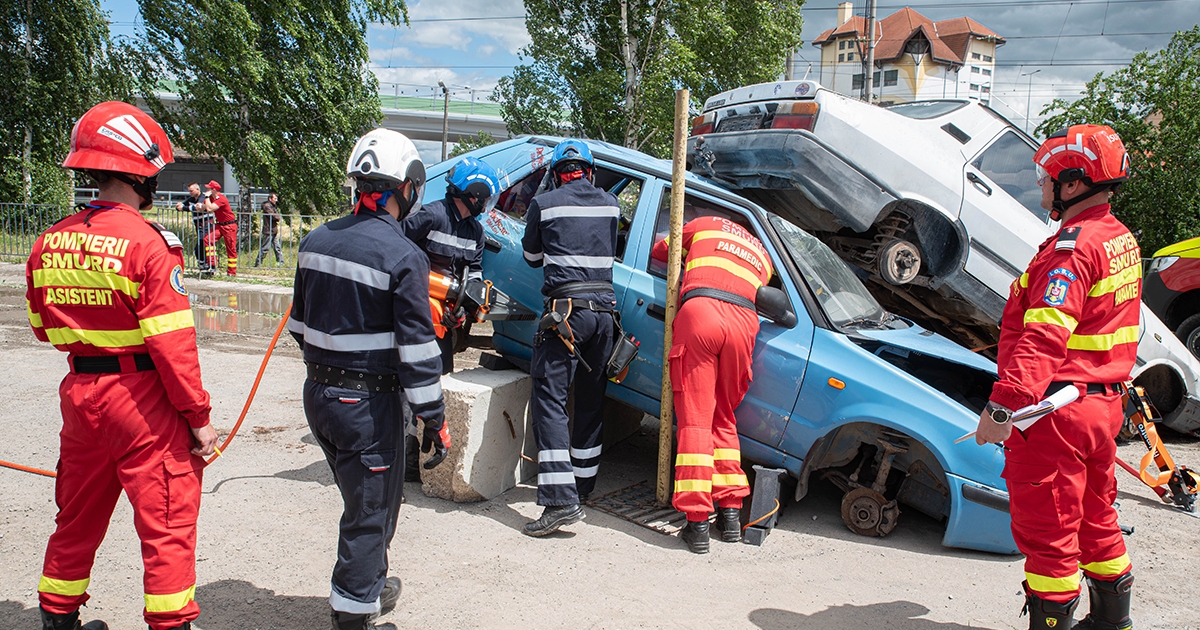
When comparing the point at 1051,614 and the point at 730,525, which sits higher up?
the point at 1051,614

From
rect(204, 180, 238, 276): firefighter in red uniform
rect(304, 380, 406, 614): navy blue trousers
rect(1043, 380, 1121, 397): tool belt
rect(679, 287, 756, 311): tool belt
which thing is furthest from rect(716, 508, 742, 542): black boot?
rect(204, 180, 238, 276): firefighter in red uniform

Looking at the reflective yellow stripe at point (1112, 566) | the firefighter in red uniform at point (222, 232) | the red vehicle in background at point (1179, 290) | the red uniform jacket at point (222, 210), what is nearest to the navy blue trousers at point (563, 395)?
the reflective yellow stripe at point (1112, 566)

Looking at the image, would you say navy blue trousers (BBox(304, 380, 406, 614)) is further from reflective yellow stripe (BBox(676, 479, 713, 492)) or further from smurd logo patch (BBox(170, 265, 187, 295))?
reflective yellow stripe (BBox(676, 479, 713, 492))

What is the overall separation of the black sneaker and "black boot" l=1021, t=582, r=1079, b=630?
225cm

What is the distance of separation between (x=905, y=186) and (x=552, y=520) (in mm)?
3387

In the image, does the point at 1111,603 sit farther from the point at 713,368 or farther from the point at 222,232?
the point at 222,232

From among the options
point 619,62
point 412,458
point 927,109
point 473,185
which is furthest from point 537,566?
point 619,62

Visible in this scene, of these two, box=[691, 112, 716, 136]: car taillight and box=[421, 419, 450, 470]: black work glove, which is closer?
box=[421, 419, 450, 470]: black work glove

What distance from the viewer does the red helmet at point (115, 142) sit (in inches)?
105

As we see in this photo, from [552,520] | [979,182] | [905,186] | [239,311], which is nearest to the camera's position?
[552,520]

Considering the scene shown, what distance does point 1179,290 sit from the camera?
305 inches

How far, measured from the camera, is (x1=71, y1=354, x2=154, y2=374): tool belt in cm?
267

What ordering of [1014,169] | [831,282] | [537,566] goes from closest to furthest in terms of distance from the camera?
[537,566] → [831,282] → [1014,169]

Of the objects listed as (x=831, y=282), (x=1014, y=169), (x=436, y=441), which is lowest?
(x=436, y=441)
